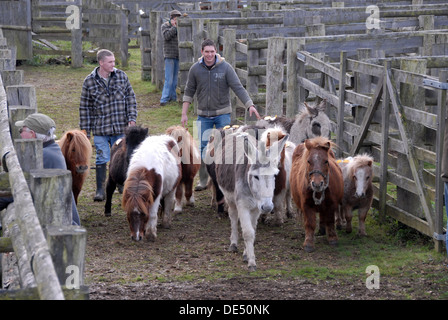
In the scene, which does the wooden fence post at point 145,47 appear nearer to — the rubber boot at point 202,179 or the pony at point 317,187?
the rubber boot at point 202,179

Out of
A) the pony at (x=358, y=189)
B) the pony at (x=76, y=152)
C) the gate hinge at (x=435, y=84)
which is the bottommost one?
the pony at (x=358, y=189)

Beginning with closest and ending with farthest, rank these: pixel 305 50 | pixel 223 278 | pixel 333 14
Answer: pixel 223 278 → pixel 305 50 → pixel 333 14

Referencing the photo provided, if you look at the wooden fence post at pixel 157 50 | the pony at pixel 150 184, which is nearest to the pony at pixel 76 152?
the pony at pixel 150 184

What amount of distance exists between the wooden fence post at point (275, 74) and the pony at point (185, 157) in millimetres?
2262

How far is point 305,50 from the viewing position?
1092 cm

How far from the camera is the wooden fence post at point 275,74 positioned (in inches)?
436

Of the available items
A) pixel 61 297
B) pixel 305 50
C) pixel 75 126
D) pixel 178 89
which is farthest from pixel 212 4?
pixel 61 297

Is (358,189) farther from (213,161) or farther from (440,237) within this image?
(213,161)

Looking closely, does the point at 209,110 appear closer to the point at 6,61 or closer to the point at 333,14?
the point at 6,61

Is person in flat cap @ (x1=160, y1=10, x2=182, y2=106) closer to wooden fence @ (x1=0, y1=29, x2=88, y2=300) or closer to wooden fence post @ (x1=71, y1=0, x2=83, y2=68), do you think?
wooden fence post @ (x1=71, y1=0, x2=83, y2=68)

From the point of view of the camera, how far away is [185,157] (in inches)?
370

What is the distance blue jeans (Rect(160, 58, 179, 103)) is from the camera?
1684cm

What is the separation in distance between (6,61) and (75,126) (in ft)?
14.9
